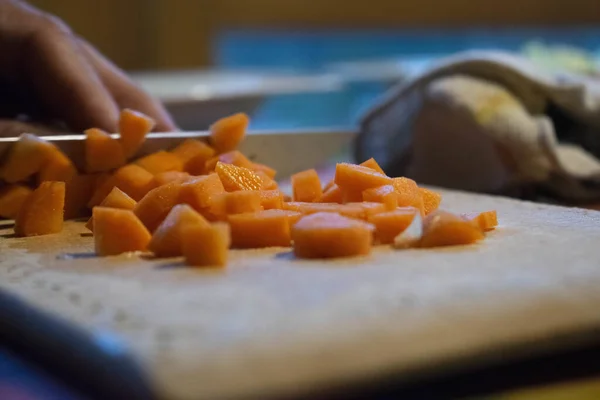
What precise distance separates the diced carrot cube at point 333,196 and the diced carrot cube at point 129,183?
0.91 feet

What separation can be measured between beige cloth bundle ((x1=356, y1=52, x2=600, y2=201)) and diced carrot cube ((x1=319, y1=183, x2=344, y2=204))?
2.23ft

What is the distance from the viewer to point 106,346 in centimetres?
72

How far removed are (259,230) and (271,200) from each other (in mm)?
89

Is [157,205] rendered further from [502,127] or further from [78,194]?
[502,127]

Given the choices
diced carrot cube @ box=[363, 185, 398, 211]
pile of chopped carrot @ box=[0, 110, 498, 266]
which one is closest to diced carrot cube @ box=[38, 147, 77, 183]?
pile of chopped carrot @ box=[0, 110, 498, 266]

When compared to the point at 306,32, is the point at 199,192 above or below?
below

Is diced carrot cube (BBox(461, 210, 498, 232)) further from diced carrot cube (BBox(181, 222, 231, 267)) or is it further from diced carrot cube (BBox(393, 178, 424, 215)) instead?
diced carrot cube (BBox(181, 222, 231, 267))

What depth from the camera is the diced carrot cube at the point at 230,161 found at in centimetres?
144

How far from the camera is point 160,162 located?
1.47 metres

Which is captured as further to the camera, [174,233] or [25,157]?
[25,157]

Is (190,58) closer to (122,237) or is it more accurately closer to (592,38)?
(592,38)

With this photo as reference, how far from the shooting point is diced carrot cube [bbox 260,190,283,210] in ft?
4.02

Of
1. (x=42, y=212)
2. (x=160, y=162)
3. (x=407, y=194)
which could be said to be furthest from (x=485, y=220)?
(x=42, y=212)

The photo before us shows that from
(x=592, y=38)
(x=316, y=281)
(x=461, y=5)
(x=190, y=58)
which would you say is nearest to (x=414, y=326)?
(x=316, y=281)
